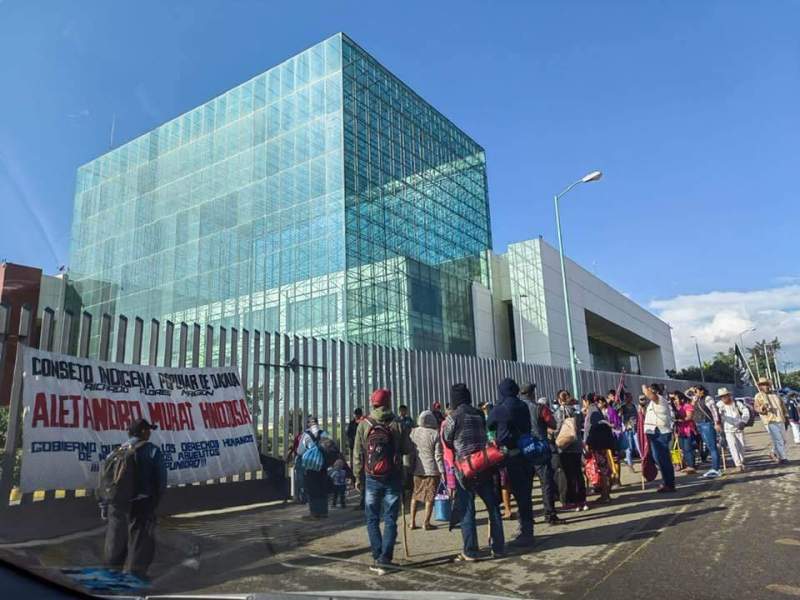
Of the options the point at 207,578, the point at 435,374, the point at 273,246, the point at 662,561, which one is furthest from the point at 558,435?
the point at 273,246

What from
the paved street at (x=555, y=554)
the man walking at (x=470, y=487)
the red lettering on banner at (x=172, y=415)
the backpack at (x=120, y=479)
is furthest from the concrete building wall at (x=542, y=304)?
the backpack at (x=120, y=479)

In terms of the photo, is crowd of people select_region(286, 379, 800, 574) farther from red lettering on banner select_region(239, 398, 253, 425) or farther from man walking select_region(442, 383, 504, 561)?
red lettering on banner select_region(239, 398, 253, 425)

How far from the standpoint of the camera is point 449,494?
285 inches

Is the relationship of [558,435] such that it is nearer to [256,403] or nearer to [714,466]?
[714,466]

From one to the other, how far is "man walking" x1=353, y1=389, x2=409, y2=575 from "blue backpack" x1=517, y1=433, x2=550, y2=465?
1.39m

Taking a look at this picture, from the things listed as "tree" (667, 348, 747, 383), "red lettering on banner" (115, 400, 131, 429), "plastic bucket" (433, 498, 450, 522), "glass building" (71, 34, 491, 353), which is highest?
"glass building" (71, 34, 491, 353)

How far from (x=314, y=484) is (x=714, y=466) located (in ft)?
22.4

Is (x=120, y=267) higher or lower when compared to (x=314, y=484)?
higher

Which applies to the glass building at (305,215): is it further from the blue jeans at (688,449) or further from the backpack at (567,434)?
the backpack at (567,434)

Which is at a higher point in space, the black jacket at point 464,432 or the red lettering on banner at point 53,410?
the red lettering on banner at point 53,410

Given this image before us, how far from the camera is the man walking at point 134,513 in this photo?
16.4 ft

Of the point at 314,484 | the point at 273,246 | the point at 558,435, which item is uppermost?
the point at 273,246

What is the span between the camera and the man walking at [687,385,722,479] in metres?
9.68

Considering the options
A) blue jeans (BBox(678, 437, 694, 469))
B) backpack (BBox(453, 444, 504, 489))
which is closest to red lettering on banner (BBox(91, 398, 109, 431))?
backpack (BBox(453, 444, 504, 489))
